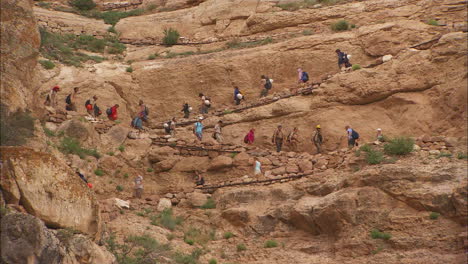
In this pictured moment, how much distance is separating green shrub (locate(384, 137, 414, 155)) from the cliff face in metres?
10.2

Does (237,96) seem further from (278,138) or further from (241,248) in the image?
(241,248)

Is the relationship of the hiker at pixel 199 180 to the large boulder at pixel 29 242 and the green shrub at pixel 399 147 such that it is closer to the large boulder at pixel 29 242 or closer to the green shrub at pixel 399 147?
the green shrub at pixel 399 147

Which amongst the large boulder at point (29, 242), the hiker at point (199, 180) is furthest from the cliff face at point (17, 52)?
the hiker at point (199, 180)

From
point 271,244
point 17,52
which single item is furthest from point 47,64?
point 271,244

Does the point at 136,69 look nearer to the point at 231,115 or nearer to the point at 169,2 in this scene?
the point at 231,115

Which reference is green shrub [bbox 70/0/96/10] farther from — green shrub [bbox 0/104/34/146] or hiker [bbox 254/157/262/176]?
green shrub [bbox 0/104/34/146]

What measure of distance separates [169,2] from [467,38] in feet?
59.8

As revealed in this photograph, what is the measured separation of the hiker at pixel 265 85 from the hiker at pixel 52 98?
25.4 feet

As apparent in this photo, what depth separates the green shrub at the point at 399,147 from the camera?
21922mm

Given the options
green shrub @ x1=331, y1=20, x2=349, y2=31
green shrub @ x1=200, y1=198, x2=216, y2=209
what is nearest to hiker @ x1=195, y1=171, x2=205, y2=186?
green shrub @ x1=200, y1=198, x2=216, y2=209

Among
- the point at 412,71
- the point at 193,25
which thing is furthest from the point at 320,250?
the point at 193,25

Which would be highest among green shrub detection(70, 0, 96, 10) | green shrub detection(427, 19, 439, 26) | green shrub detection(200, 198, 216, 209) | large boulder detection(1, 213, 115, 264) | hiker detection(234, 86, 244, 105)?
green shrub detection(427, 19, 439, 26)

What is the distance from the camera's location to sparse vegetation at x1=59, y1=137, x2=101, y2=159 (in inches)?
956

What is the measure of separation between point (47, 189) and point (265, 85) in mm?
16045
